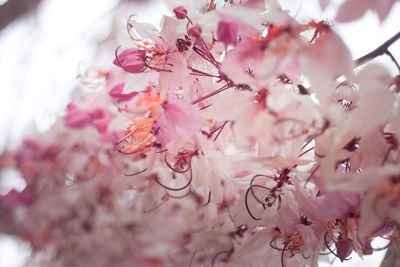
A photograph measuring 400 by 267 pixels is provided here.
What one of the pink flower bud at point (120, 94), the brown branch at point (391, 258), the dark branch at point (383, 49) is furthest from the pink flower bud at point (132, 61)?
the brown branch at point (391, 258)

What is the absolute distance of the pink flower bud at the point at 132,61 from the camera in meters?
0.34

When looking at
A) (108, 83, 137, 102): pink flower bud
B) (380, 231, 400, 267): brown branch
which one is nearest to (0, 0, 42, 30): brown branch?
(108, 83, 137, 102): pink flower bud

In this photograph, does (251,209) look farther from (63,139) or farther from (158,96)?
(63,139)

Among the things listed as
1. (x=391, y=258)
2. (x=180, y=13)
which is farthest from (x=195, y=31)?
(x=391, y=258)

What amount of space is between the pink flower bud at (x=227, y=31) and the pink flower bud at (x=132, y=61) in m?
0.09

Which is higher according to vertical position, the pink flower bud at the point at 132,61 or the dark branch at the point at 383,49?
the pink flower bud at the point at 132,61

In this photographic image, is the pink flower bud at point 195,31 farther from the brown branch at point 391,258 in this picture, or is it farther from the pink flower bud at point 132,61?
the brown branch at point 391,258

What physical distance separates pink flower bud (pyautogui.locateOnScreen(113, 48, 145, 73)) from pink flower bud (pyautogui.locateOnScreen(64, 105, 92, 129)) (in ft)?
0.85

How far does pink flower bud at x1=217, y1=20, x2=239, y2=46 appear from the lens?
0.27m

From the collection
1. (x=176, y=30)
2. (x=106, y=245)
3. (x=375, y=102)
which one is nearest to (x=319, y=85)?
(x=375, y=102)

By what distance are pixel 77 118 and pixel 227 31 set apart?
368 millimetres

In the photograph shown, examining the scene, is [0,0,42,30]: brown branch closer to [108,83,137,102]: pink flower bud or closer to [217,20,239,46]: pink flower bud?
[108,83,137,102]: pink flower bud

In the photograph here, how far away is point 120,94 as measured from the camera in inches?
14.6

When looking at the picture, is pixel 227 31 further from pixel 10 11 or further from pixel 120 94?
pixel 10 11
